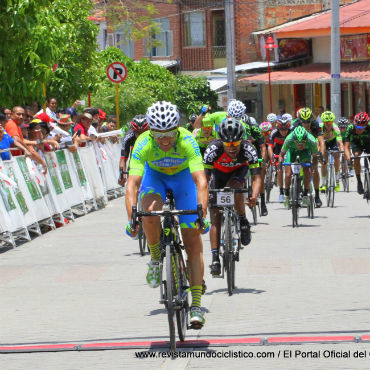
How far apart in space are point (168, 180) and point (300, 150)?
9583mm

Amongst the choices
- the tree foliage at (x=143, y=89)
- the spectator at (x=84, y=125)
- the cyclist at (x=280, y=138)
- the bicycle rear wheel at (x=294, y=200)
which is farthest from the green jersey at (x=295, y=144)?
the tree foliage at (x=143, y=89)

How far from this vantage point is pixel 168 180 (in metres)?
9.13

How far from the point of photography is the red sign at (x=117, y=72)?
29.4m

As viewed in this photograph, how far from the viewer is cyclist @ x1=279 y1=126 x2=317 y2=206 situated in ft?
59.9

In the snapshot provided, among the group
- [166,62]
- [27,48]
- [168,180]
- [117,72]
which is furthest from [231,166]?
[166,62]

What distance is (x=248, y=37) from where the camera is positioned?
56.4 meters

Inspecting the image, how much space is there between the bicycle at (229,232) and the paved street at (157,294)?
10.9 inches

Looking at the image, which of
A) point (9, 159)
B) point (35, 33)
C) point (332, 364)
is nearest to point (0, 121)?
point (9, 159)

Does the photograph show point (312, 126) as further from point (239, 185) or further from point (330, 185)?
point (239, 185)

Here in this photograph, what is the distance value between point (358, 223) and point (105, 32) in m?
47.2

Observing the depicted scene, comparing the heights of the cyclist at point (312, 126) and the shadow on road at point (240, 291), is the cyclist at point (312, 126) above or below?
above

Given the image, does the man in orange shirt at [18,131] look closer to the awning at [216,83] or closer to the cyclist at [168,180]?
the cyclist at [168,180]

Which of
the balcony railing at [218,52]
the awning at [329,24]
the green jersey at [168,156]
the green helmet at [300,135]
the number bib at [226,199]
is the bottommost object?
the number bib at [226,199]

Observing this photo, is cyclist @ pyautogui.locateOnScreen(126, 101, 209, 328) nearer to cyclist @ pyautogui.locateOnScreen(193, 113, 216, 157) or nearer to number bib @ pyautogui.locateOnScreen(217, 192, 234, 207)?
number bib @ pyautogui.locateOnScreen(217, 192, 234, 207)
